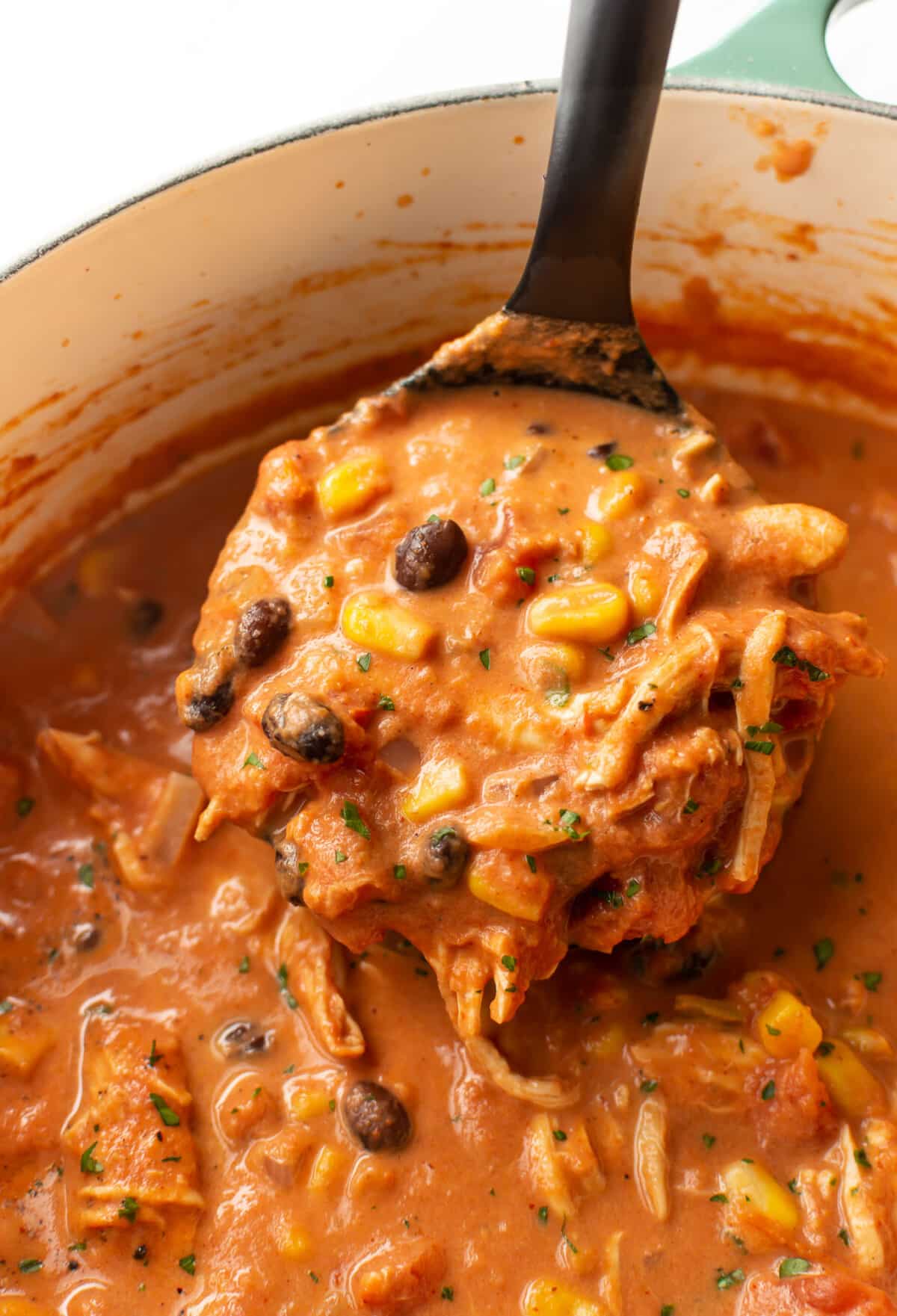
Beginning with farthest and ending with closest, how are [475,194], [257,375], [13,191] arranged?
1. [13,191]
2. [257,375]
3. [475,194]

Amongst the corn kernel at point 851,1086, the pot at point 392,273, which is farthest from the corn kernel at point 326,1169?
the pot at point 392,273

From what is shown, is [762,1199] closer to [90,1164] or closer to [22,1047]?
[90,1164]

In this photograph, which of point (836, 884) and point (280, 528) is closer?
point (280, 528)

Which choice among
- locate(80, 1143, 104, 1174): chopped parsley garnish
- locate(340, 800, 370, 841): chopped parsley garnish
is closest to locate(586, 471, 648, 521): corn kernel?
locate(340, 800, 370, 841): chopped parsley garnish

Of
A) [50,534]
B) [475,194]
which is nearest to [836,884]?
[475,194]

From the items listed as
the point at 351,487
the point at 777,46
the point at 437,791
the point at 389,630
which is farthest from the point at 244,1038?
the point at 777,46

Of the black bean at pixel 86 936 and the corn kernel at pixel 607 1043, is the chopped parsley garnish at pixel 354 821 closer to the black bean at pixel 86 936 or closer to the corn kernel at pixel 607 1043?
the corn kernel at pixel 607 1043

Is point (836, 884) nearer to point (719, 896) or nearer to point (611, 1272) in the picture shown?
point (719, 896)
